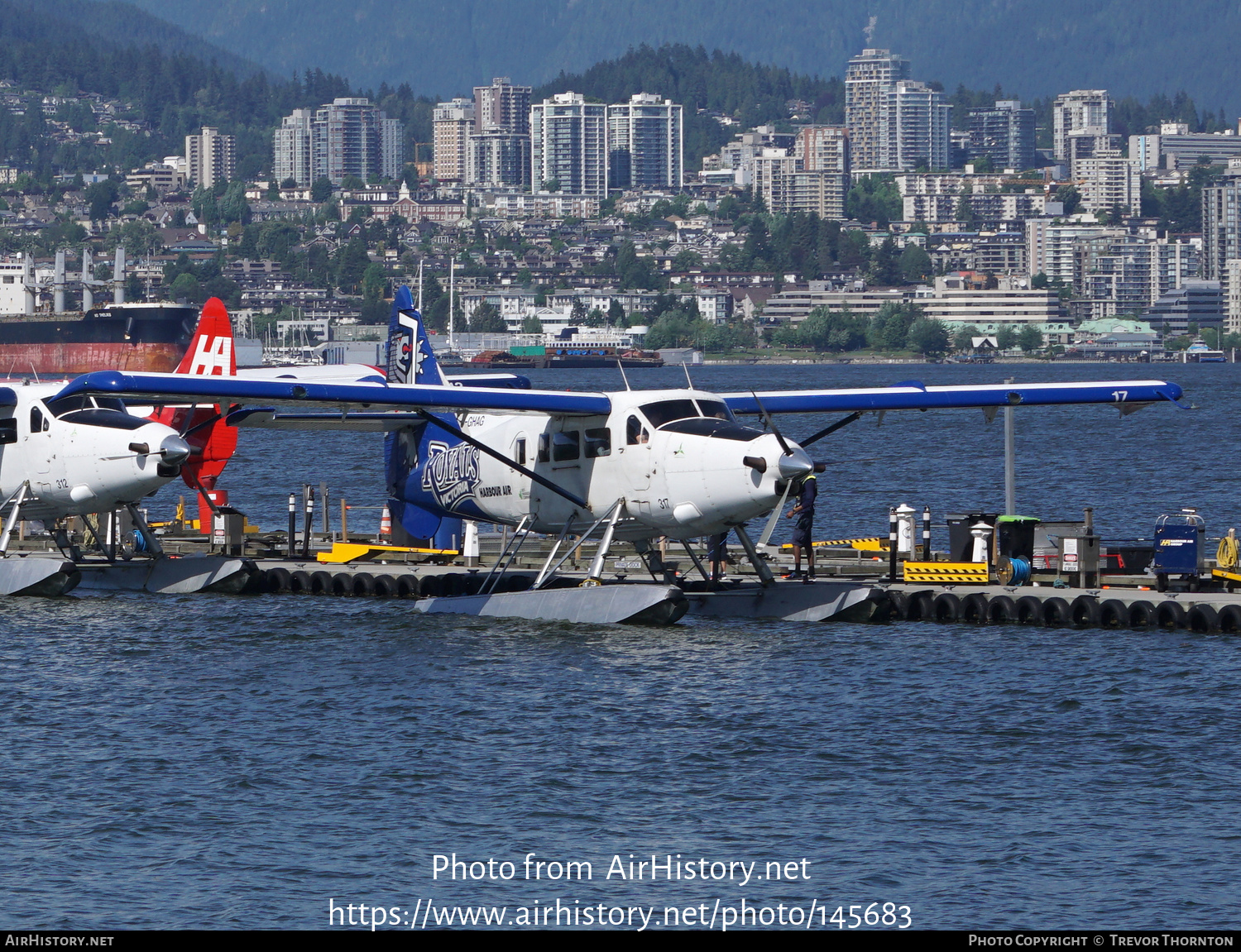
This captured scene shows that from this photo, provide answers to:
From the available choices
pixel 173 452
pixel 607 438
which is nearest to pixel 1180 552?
pixel 607 438

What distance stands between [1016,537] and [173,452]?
1091cm

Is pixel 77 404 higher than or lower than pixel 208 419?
higher

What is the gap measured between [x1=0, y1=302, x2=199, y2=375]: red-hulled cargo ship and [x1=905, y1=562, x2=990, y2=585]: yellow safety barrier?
402 ft

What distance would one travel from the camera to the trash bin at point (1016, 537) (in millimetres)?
26156

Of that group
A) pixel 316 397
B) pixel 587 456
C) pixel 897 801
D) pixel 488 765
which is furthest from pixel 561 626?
pixel 897 801

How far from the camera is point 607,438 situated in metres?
24.0

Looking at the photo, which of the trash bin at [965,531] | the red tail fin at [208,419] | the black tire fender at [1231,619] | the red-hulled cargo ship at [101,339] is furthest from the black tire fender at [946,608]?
the red-hulled cargo ship at [101,339]

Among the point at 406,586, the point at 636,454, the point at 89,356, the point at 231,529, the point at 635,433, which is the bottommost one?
the point at 406,586

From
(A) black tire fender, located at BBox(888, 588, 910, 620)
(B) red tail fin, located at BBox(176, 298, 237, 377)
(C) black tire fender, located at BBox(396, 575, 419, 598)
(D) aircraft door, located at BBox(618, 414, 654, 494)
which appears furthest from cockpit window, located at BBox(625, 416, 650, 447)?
(B) red tail fin, located at BBox(176, 298, 237, 377)

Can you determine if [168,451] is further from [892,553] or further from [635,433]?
[892,553]

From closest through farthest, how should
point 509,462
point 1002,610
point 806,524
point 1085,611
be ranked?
point 1085,611, point 509,462, point 1002,610, point 806,524

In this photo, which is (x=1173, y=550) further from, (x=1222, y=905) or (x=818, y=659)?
(x=1222, y=905)

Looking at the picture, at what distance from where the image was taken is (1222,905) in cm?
1427

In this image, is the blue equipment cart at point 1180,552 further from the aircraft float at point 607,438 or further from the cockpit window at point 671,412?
the cockpit window at point 671,412
